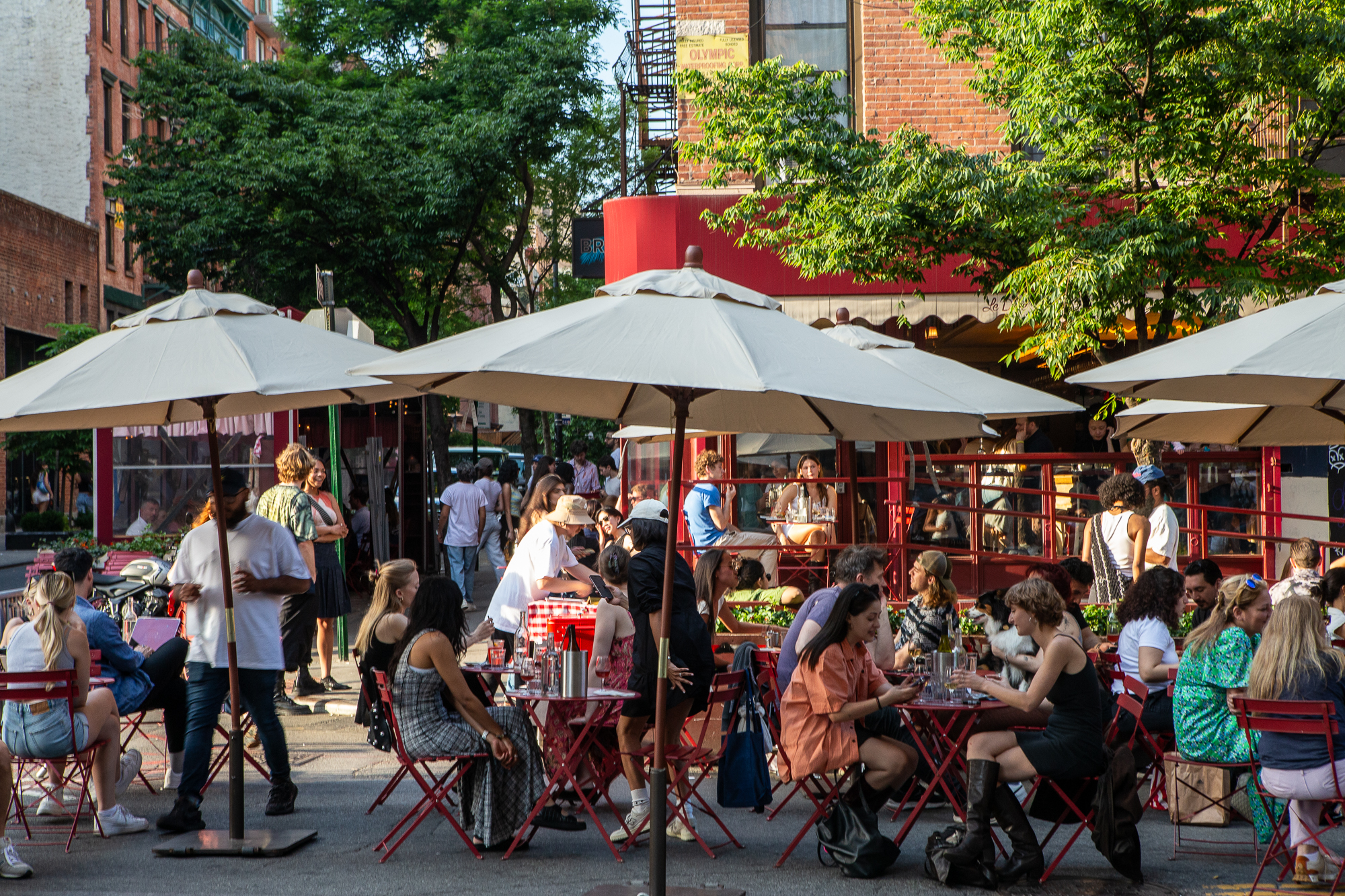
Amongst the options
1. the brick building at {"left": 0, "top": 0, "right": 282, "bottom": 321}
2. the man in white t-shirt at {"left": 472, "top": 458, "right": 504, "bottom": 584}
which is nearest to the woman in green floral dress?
the man in white t-shirt at {"left": 472, "top": 458, "right": 504, "bottom": 584}

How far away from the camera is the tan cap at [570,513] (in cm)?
851

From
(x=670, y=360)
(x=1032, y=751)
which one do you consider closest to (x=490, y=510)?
(x=1032, y=751)

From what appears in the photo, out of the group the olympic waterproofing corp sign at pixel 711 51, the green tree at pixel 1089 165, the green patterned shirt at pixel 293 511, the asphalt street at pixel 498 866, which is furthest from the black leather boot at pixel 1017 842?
the olympic waterproofing corp sign at pixel 711 51

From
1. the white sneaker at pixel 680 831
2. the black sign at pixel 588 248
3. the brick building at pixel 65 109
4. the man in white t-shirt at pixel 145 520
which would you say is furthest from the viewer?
the brick building at pixel 65 109

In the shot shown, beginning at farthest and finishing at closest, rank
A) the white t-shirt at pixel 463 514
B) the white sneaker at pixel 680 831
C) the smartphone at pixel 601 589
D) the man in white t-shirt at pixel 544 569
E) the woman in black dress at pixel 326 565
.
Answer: the white t-shirt at pixel 463 514, the woman in black dress at pixel 326 565, the man in white t-shirt at pixel 544 569, the smartphone at pixel 601 589, the white sneaker at pixel 680 831

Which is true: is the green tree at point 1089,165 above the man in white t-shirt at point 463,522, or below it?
above

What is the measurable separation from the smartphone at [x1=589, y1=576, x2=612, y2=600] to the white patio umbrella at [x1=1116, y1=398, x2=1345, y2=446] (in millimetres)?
3687

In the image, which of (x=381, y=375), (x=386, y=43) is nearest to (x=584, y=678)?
(x=381, y=375)

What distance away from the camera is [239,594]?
270 inches

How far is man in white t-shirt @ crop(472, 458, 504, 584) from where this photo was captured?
669 inches

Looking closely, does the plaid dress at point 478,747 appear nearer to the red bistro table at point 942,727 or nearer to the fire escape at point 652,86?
the red bistro table at point 942,727

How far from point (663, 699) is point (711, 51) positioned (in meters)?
12.0

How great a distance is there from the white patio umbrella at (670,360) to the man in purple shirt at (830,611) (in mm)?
1279

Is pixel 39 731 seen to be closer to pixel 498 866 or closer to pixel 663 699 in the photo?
pixel 498 866
